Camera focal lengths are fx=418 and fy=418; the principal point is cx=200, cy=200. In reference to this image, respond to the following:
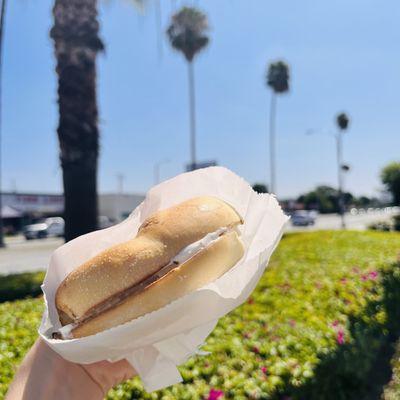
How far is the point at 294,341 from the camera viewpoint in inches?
139

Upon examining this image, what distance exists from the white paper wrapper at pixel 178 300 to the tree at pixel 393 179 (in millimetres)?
31037

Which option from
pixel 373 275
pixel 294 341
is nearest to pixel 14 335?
pixel 294 341

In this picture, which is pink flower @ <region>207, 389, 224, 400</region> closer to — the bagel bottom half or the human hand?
the human hand

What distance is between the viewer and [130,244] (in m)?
1.51

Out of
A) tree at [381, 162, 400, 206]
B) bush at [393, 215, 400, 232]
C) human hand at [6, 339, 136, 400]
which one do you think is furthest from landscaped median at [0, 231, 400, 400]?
tree at [381, 162, 400, 206]

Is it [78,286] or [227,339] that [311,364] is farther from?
[78,286]

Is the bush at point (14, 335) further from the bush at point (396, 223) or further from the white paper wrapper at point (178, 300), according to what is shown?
the bush at point (396, 223)

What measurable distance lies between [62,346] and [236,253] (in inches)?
27.2

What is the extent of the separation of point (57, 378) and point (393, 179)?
3204cm

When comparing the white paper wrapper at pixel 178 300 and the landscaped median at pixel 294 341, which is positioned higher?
the white paper wrapper at pixel 178 300

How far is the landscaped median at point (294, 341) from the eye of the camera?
2787mm

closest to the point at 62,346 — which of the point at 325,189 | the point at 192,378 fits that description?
the point at 192,378

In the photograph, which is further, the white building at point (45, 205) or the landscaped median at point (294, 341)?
the white building at point (45, 205)

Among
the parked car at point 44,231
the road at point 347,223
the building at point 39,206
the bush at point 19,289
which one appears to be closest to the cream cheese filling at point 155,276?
the bush at point 19,289
